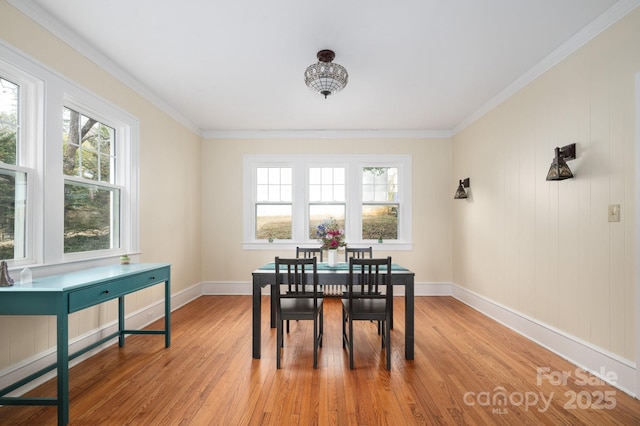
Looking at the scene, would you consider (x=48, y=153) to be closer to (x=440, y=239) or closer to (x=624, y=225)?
(x=624, y=225)

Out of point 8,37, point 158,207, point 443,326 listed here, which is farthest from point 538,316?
point 8,37

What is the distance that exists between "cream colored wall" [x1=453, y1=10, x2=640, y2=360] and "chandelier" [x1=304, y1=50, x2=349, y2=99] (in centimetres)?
210

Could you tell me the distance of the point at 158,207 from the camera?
4344 mm

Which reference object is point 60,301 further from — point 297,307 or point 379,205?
point 379,205

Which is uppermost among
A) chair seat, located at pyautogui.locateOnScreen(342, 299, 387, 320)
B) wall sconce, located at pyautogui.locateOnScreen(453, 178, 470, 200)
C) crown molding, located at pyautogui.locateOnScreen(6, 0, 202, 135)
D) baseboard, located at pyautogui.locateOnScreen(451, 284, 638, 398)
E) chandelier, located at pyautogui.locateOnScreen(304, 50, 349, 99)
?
crown molding, located at pyautogui.locateOnScreen(6, 0, 202, 135)

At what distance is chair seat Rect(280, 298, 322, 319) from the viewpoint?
2.91 meters

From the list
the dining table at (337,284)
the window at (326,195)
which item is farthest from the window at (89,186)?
the window at (326,195)

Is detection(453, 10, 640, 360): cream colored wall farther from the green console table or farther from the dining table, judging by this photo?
the green console table

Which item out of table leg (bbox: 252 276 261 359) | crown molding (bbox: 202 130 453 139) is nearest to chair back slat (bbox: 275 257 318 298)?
table leg (bbox: 252 276 261 359)

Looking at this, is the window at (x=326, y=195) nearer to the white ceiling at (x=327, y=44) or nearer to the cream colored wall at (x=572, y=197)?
the white ceiling at (x=327, y=44)

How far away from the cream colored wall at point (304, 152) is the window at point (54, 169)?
2.12 meters

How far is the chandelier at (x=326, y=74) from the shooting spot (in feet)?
10.1

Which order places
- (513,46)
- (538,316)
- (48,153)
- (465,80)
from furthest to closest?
(465,80) < (538,316) < (513,46) < (48,153)

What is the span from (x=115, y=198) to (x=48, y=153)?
3.38ft
